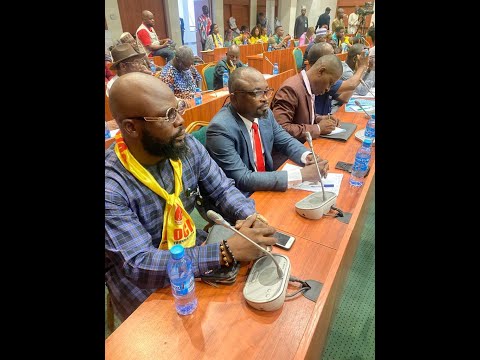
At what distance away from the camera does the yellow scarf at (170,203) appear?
3.47 ft

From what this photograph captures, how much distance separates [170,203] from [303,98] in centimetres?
167

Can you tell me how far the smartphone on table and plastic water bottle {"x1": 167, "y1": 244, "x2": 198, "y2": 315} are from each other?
38cm

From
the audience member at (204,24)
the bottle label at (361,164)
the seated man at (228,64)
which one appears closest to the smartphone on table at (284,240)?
the bottle label at (361,164)

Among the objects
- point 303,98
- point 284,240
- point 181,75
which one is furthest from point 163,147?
point 181,75

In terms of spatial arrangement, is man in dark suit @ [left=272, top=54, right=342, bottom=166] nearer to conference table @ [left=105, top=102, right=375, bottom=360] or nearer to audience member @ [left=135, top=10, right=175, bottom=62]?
conference table @ [left=105, top=102, right=375, bottom=360]

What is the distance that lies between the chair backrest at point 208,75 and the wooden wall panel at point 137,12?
4020 millimetres

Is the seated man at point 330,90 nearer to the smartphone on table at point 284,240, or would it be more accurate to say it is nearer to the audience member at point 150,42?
the smartphone on table at point 284,240

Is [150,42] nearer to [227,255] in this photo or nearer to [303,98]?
[303,98]

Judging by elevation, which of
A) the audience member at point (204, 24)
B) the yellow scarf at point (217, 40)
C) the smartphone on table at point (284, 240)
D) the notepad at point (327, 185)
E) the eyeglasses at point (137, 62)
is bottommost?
the notepad at point (327, 185)
